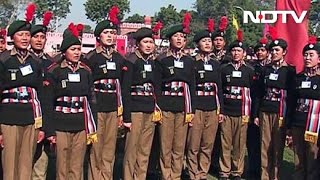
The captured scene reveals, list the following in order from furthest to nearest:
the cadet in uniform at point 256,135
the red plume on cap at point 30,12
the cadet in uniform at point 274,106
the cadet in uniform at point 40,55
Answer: the cadet in uniform at point 256,135, the cadet in uniform at point 274,106, the cadet in uniform at point 40,55, the red plume on cap at point 30,12

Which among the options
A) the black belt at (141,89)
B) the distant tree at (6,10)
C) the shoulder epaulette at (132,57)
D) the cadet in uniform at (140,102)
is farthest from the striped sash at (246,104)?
the distant tree at (6,10)

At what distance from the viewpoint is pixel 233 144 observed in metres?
8.35

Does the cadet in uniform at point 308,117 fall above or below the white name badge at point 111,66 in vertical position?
below

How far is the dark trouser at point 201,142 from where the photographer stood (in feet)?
26.2

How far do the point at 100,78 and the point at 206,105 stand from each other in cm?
167

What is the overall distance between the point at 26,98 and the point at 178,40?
7.41 ft

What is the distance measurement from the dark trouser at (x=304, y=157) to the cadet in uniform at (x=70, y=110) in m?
2.58

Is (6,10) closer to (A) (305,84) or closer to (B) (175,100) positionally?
(B) (175,100)

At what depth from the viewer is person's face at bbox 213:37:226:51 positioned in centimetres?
861

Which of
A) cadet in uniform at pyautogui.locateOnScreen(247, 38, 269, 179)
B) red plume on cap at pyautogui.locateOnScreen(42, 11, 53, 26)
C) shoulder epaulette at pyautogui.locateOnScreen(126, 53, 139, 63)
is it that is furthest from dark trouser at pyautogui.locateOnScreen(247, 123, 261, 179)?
red plume on cap at pyautogui.locateOnScreen(42, 11, 53, 26)

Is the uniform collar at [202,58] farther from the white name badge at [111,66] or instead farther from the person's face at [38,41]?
the person's face at [38,41]

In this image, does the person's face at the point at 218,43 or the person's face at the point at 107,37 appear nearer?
the person's face at the point at 107,37

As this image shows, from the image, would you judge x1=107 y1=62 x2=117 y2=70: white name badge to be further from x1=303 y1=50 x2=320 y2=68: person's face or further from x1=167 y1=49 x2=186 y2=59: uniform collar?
x1=303 y1=50 x2=320 y2=68: person's face

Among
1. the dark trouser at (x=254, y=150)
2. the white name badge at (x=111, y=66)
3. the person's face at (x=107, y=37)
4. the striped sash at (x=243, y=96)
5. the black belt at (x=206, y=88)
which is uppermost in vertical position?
the person's face at (x=107, y=37)
